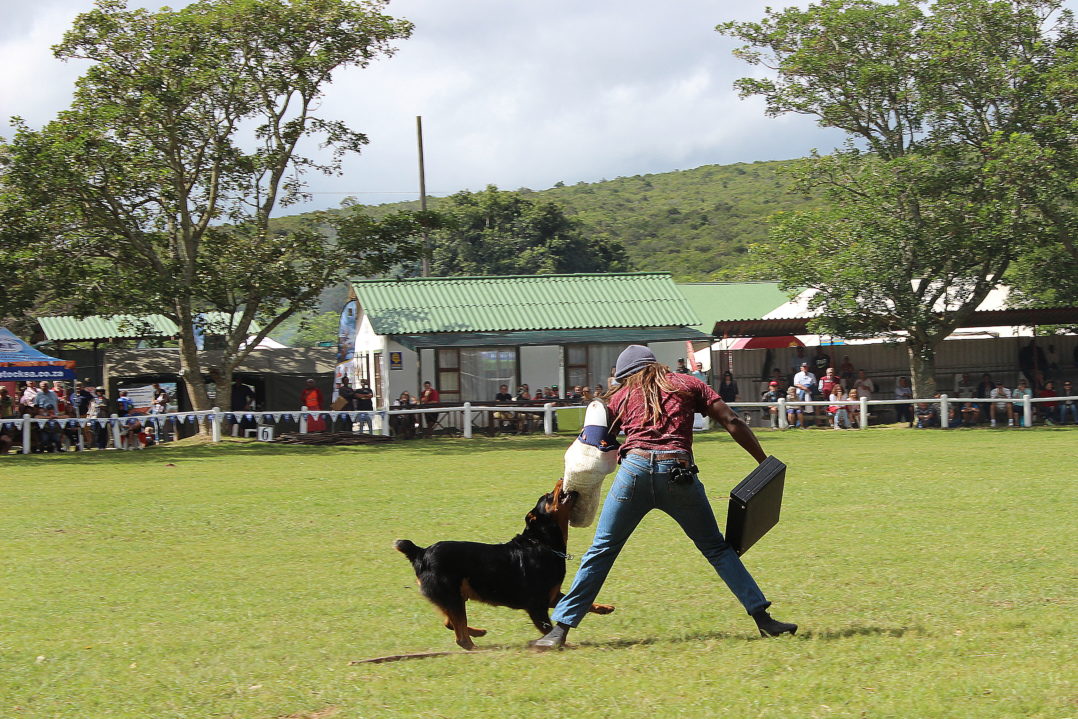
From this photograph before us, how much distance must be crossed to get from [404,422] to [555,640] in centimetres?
2265

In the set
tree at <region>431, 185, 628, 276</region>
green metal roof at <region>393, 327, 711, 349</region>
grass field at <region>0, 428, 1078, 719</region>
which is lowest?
grass field at <region>0, 428, 1078, 719</region>

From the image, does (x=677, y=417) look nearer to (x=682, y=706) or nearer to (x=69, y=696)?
(x=682, y=706)

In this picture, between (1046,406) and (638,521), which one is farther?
(1046,406)

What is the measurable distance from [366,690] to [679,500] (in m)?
1.89

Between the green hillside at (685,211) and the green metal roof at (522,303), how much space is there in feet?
80.0

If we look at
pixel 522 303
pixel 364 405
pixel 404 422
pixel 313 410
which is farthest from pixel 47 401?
pixel 522 303

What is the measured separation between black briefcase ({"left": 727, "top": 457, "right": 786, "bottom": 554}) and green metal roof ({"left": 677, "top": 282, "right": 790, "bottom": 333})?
102 feet

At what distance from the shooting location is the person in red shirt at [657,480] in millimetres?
6223

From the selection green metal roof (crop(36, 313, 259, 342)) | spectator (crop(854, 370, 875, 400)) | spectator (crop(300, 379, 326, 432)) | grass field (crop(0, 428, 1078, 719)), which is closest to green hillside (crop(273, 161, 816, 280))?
green metal roof (crop(36, 313, 259, 342))

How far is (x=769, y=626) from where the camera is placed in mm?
6480

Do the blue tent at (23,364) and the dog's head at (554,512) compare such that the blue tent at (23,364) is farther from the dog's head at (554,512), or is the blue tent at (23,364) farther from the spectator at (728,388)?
the dog's head at (554,512)

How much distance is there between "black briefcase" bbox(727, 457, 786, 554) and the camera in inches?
250

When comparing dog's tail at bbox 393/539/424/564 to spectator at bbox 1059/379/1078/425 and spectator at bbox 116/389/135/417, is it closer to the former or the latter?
spectator at bbox 1059/379/1078/425

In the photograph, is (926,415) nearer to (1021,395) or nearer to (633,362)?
(1021,395)
